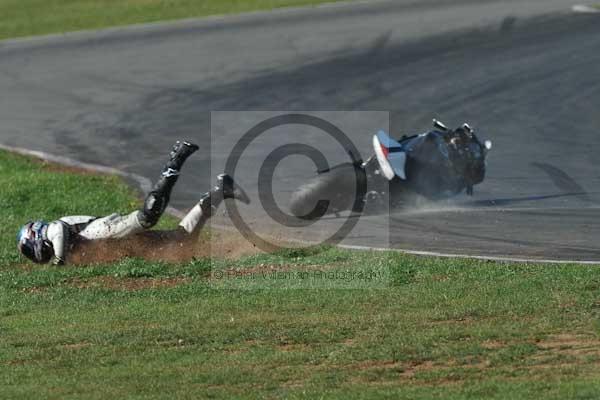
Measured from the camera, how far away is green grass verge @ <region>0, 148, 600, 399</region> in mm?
9156

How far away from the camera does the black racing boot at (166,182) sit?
14469 mm

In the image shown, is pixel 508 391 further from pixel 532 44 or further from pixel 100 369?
pixel 532 44

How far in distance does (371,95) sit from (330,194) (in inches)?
349

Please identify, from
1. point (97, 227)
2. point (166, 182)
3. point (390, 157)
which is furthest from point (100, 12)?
point (166, 182)

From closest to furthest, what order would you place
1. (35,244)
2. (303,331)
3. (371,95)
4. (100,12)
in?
(303,331)
(35,244)
(371,95)
(100,12)

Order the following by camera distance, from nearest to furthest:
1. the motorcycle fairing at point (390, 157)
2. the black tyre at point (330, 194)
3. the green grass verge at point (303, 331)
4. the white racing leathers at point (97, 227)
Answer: the green grass verge at point (303, 331) < the white racing leathers at point (97, 227) < the motorcycle fairing at point (390, 157) < the black tyre at point (330, 194)

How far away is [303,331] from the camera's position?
35.0ft

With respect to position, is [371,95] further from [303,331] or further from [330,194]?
[303,331]

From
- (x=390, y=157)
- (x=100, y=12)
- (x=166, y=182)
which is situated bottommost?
(x=166, y=182)

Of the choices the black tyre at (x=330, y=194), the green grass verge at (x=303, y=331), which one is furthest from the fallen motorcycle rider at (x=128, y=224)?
the black tyre at (x=330, y=194)

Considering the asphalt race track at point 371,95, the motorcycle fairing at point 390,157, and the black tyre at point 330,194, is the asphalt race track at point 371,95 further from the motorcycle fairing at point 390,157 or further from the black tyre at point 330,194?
the motorcycle fairing at point 390,157

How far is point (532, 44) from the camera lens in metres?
28.5

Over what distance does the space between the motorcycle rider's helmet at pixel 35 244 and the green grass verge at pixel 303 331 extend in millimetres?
685

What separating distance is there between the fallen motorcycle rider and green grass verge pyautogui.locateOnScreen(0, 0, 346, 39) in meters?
18.9
